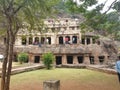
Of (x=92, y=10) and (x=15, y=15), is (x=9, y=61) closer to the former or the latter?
(x=15, y=15)

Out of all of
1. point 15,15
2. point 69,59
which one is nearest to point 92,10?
point 15,15

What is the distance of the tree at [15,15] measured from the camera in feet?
31.2

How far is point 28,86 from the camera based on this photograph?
42.9ft

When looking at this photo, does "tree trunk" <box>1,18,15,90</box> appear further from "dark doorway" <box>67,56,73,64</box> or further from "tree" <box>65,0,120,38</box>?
"dark doorway" <box>67,56,73,64</box>

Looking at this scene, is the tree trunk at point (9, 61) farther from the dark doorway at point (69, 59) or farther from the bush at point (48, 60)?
the dark doorway at point (69, 59)

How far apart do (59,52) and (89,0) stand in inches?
822

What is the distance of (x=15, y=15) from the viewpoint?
11.1m

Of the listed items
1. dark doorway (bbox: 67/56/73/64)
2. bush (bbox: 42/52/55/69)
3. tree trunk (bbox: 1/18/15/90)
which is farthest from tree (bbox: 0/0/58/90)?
dark doorway (bbox: 67/56/73/64)

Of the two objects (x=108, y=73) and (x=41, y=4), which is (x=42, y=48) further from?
(x=41, y=4)

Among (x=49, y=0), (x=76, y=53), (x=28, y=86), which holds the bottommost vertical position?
(x=28, y=86)

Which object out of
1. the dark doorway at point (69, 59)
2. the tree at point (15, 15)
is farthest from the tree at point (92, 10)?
the dark doorway at point (69, 59)

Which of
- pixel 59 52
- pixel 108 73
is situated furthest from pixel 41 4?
pixel 59 52

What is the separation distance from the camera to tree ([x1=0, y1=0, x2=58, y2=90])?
9.50 m

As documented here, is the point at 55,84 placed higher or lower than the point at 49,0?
lower
